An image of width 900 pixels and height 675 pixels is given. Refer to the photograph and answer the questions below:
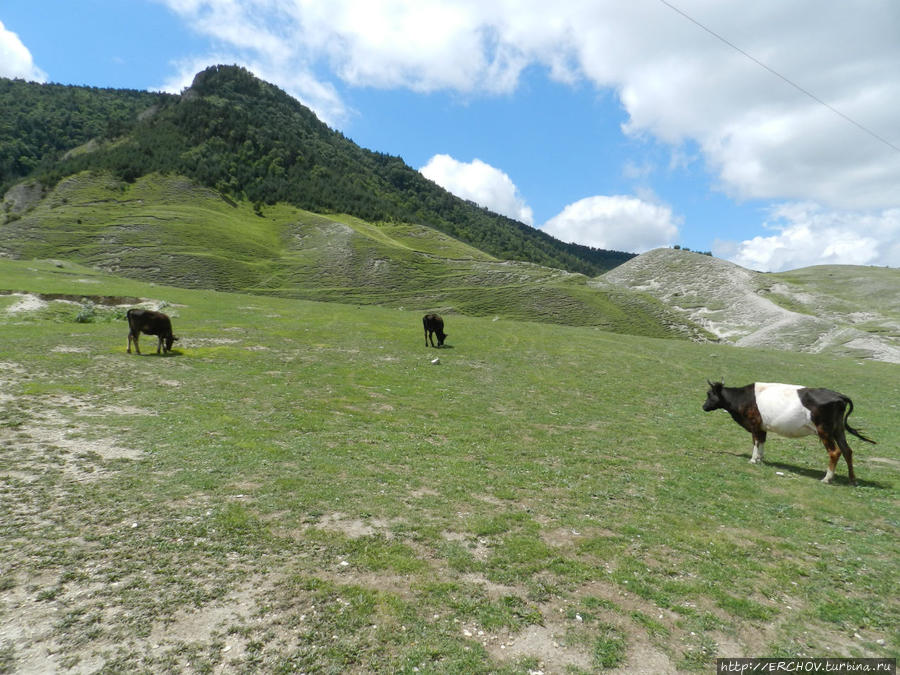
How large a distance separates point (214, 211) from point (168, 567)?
144505 millimetres

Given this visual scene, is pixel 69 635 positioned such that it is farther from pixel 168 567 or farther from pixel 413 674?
pixel 413 674

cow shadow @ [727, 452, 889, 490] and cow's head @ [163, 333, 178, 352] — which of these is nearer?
cow shadow @ [727, 452, 889, 490]

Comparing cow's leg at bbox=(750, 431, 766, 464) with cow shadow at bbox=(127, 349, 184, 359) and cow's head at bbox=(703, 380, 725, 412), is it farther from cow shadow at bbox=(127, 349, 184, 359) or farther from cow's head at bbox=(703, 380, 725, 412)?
cow shadow at bbox=(127, 349, 184, 359)

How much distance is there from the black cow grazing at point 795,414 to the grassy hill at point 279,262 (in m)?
61.5

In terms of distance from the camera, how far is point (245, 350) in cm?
2661

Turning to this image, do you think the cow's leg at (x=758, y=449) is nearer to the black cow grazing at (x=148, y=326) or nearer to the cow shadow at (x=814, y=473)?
the cow shadow at (x=814, y=473)

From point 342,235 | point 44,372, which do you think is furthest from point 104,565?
point 342,235

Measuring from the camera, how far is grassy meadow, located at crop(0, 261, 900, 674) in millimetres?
5402

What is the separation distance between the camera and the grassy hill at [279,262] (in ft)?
266

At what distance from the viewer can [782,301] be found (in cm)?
9194

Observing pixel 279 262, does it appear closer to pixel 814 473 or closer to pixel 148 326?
pixel 148 326

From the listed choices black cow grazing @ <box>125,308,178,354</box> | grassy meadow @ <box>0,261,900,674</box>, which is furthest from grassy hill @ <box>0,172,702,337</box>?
grassy meadow @ <box>0,261,900,674</box>

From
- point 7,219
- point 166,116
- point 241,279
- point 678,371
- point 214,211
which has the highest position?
point 166,116

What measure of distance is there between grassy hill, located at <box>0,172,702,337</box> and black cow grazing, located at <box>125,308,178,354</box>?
181 feet
